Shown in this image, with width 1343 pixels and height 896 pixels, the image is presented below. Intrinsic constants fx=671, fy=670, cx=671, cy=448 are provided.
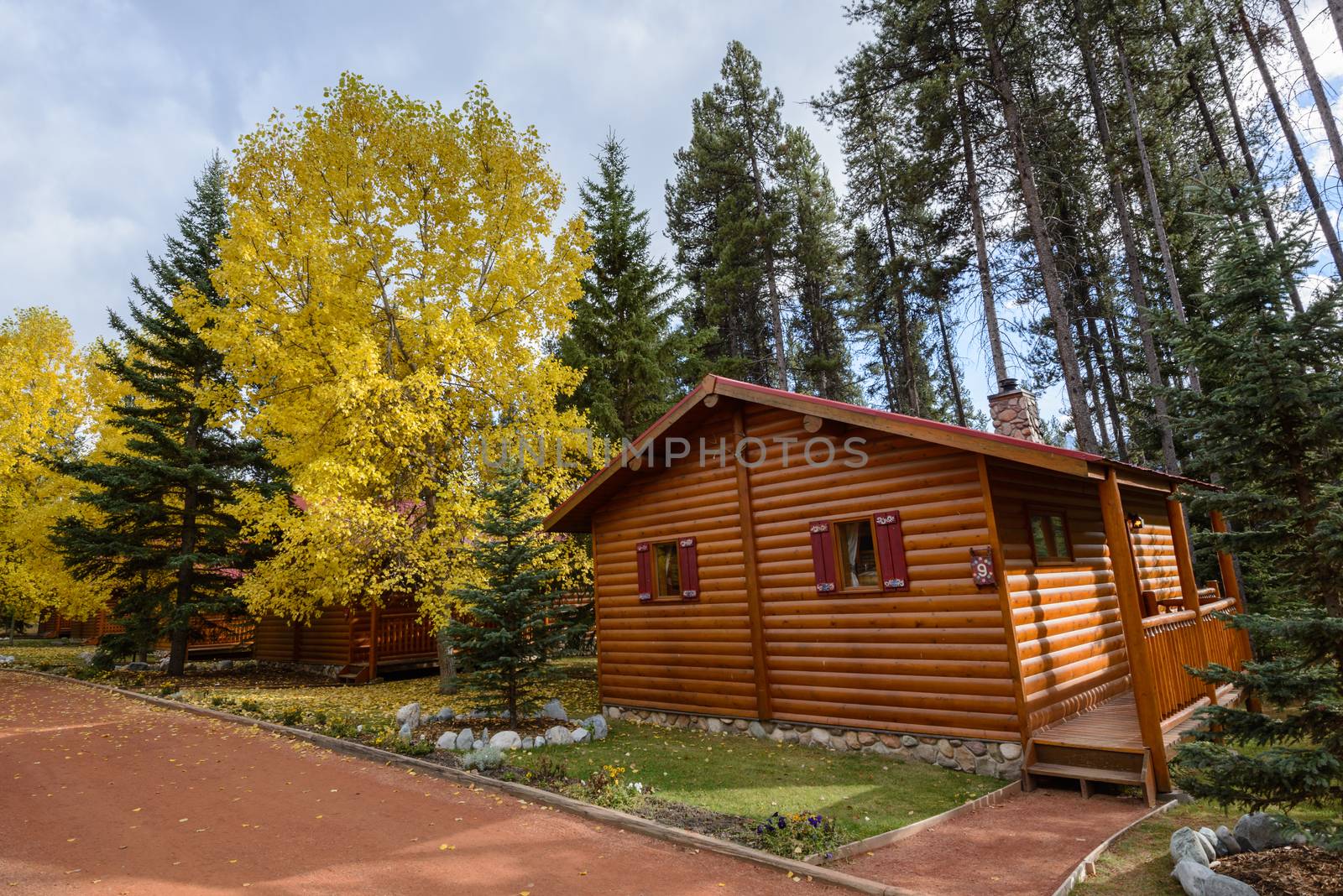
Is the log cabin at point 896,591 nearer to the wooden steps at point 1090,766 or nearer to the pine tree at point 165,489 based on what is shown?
the wooden steps at point 1090,766

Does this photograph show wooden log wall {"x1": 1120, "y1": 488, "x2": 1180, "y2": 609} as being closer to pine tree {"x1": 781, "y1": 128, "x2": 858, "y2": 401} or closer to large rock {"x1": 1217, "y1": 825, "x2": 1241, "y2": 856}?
large rock {"x1": 1217, "y1": 825, "x2": 1241, "y2": 856}

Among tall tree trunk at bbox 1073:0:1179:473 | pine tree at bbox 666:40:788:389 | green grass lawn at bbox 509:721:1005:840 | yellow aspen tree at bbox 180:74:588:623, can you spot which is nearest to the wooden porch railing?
green grass lawn at bbox 509:721:1005:840

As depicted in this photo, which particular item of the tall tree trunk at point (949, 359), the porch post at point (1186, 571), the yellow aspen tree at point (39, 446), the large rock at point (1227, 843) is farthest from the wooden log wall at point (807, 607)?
the tall tree trunk at point (949, 359)

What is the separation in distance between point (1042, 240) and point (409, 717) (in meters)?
16.6

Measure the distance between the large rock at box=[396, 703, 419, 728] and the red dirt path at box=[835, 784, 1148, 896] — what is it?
778 cm

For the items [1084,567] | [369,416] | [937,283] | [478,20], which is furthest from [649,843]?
[937,283]

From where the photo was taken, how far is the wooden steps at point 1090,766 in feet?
23.0

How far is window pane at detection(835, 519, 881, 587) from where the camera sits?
31.9 ft

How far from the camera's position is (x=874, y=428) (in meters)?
9.02

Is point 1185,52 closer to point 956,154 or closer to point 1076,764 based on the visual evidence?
point 956,154

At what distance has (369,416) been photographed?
12352mm

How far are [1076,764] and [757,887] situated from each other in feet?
14.6

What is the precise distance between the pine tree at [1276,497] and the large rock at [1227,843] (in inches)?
19.5

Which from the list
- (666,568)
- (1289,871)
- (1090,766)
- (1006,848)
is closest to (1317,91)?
(1090,766)
